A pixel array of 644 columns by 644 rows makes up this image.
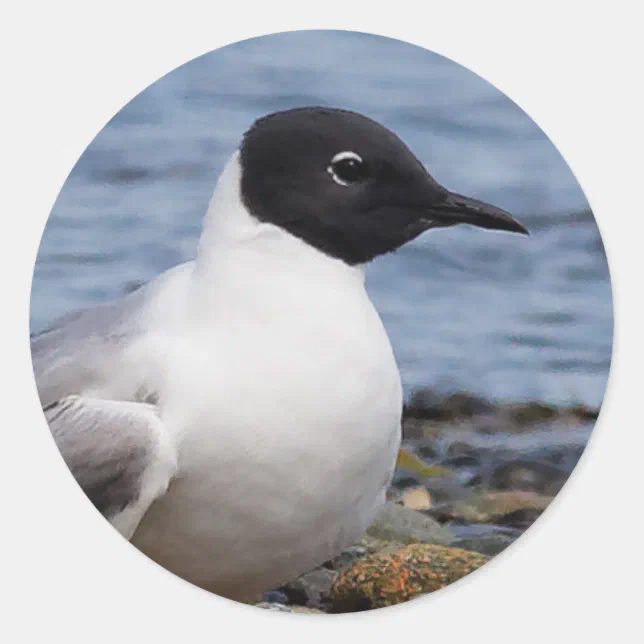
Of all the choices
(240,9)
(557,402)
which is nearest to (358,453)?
(557,402)

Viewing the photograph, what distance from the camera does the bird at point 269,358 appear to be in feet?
5.39

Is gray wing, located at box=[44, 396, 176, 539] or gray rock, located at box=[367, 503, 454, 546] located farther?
gray rock, located at box=[367, 503, 454, 546]

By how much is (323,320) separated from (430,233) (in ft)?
0.65

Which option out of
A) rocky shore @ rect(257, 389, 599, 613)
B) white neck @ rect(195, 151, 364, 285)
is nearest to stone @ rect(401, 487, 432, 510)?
rocky shore @ rect(257, 389, 599, 613)

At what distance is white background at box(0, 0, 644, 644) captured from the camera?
1777mm

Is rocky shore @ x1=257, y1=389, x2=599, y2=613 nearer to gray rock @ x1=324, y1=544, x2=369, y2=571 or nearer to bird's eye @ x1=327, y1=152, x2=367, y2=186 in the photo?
gray rock @ x1=324, y1=544, x2=369, y2=571

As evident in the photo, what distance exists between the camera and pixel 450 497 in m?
1.72

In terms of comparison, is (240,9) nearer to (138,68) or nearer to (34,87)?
(138,68)

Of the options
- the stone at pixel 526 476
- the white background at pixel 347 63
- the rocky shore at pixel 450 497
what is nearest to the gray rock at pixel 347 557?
the rocky shore at pixel 450 497

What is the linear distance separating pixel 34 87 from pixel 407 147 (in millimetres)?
615

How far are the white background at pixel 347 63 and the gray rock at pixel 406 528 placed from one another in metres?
0.11

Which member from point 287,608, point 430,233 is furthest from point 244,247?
point 287,608

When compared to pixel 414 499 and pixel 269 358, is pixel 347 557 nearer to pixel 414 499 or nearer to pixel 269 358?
pixel 414 499

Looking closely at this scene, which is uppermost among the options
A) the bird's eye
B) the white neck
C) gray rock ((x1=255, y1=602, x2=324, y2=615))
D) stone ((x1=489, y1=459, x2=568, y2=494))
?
the bird's eye
